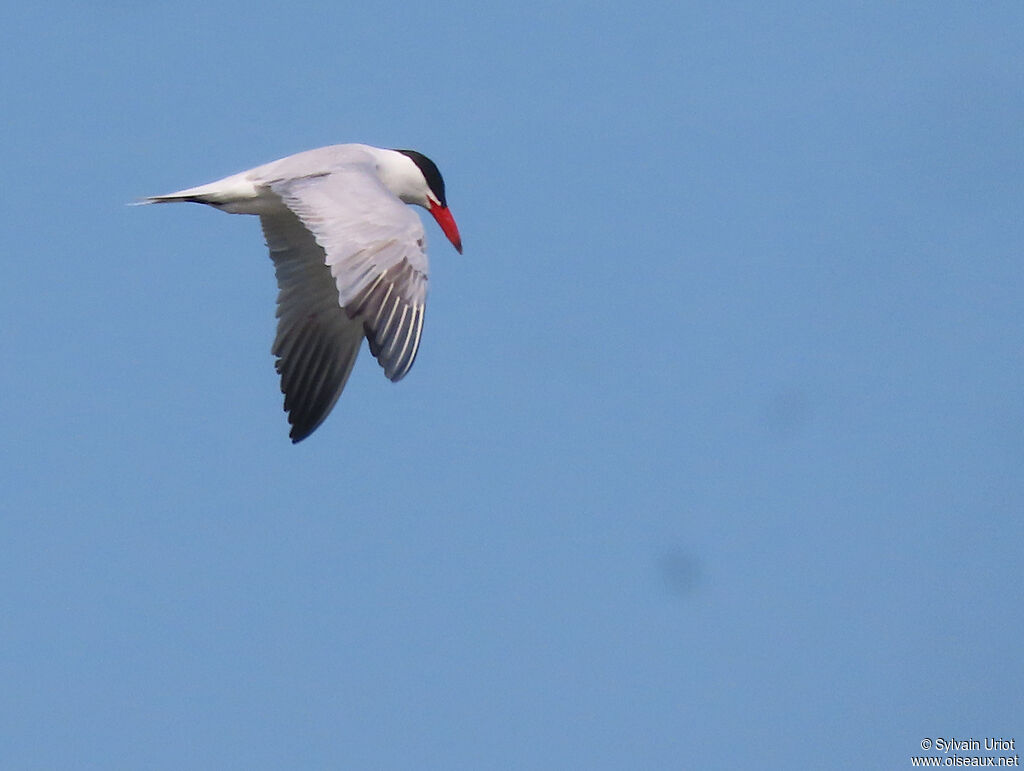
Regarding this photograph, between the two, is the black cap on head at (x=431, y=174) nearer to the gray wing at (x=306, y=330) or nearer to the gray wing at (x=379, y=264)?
the gray wing at (x=306, y=330)

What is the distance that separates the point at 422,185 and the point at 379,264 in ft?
11.0

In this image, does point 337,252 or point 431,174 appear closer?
point 337,252

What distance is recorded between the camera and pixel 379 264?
10.3 metres

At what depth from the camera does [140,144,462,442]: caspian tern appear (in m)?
10.2

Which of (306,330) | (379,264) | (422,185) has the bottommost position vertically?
(379,264)

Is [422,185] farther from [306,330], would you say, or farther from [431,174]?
[306,330]

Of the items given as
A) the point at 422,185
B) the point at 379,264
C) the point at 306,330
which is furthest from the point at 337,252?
the point at 422,185

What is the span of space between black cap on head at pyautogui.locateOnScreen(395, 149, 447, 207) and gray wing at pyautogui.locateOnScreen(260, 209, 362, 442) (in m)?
1.08

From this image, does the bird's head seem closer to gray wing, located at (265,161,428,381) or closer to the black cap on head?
the black cap on head

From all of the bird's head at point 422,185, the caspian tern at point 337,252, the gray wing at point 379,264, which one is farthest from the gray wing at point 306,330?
the gray wing at point 379,264

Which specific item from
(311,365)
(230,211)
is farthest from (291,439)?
(230,211)

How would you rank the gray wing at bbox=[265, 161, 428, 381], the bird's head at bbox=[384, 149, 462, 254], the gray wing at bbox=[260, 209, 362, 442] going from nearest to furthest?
the gray wing at bbox=[265, 161, 428, 381] < the gray wing at bbox=[260, 209, 362, 442] < the bird's head at bbox=[384, 149, 462, 254]

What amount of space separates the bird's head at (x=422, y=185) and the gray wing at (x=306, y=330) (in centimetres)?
83

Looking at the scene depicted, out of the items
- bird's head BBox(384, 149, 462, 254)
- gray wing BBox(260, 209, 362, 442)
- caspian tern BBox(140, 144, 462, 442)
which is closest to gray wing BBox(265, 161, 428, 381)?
caspian tern BBox(140, 144, 462, 442)
